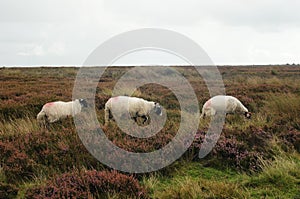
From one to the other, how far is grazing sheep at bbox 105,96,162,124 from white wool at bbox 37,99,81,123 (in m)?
1.06

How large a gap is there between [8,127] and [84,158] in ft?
10.7

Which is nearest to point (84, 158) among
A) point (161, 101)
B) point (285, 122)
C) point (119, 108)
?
point (119, 108)

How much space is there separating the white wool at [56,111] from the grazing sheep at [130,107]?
106 cm

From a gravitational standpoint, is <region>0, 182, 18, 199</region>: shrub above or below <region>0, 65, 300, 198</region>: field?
below

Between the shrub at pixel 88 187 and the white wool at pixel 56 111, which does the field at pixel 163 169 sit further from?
the white wool at pixel 56 111

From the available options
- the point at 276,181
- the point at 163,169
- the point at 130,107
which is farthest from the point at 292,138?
the point at 130,107

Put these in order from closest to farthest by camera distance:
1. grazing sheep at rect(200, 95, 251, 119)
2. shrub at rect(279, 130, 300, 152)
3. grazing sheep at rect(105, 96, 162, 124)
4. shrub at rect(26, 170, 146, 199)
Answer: shrub at rect(26, 170, 146, 199) → shrub at rect(279, 130, 300, 152) → grazing sheep at rect(105, 96, 162, 124) → grazing sheep at rect(200, 95, 251, 119)

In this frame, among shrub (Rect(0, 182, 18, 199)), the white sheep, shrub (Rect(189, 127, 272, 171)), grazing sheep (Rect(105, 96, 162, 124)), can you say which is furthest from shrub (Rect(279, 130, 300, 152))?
the white sheep

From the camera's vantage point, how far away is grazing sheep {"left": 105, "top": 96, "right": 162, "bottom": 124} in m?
10.4

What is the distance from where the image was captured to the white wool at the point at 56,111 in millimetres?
9609

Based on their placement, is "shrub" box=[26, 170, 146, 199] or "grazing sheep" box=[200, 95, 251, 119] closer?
"shrub" box=[26, 170, 146, 199]

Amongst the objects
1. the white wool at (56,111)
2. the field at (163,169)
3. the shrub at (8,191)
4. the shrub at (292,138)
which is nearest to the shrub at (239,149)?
the field at (163,169)

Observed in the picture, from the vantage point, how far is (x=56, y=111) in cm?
977

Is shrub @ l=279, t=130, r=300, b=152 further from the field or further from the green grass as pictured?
the green grass
